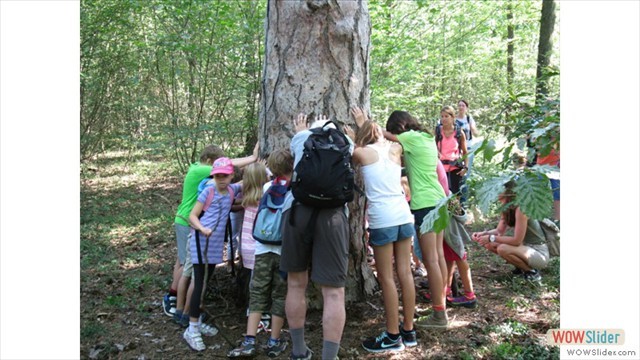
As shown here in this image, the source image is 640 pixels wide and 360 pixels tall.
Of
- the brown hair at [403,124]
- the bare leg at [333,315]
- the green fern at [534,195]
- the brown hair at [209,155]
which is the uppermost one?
the brown hair at [403,124]

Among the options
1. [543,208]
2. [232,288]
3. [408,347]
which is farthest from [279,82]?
[543,208]

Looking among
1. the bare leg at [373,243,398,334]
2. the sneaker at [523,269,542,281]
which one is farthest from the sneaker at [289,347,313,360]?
the sneaker at [523,269,542,281]

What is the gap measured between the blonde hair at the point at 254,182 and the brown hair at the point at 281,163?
220mm

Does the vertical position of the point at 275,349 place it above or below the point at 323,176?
below

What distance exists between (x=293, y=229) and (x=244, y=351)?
1.04 m

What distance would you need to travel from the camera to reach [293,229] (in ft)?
11.1

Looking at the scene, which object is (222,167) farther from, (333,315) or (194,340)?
(333,315)

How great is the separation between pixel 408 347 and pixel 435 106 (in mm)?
11536

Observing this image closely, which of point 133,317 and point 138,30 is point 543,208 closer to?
point 133,317

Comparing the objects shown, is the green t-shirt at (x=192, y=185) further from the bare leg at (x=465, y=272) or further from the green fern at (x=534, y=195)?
the green fern at (x=534, y=195)

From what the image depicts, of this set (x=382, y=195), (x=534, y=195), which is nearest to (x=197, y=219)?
(x=382, y=195)

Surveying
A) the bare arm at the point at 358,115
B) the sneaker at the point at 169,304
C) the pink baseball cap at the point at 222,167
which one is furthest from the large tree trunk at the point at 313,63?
the sneaker at the point at 169,304

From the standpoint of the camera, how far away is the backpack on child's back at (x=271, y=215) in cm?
374

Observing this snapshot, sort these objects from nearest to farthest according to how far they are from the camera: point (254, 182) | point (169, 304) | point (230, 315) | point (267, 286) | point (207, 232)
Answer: point (267, 286) → point (207, 232) → point (254, 182) → point (230, 315) → point (169, 304)
